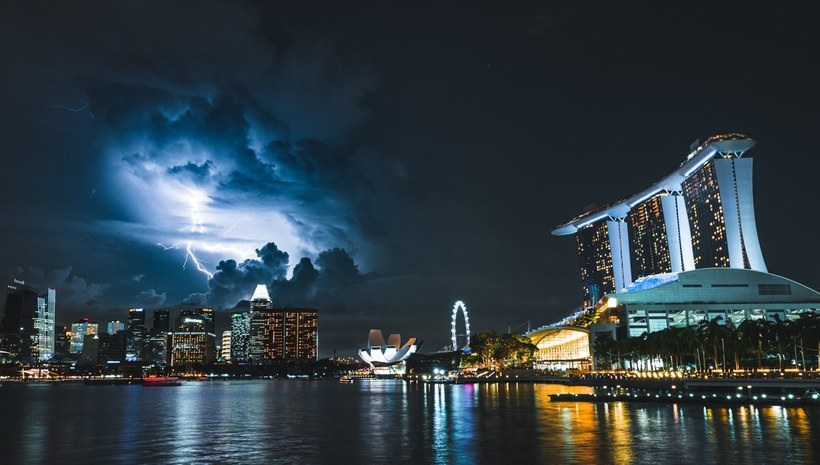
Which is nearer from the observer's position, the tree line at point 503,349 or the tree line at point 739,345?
the tree line at point 739,345

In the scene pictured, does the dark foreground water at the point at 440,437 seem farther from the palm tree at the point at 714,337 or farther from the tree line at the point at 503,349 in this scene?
the tree line at the point at 503,349

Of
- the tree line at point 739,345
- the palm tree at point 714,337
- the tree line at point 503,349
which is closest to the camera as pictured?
the tree line at point 739,345

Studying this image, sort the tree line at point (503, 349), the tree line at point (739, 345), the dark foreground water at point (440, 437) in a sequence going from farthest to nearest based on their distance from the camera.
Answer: the tree line at point (503, 349), the tree line at point (739, 345), the dark foreground water at point (440, 437)

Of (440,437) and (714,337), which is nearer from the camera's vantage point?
→ (440,437)

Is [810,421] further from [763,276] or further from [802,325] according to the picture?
[763,276]

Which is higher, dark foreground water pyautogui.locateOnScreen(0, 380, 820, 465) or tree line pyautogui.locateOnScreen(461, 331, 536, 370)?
tree line pyautogui.locateOnScreen(461, 331, 536, 370)

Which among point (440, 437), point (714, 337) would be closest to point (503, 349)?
point (714, 337)

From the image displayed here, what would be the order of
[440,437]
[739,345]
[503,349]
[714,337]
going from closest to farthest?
[440,437], [739,345], [714,337], [503,349]

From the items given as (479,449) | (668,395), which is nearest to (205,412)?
(479,449)

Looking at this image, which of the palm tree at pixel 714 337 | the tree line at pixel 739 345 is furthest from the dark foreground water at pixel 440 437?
the palm tree at pixel 714 337

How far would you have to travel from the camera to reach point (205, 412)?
269 ft

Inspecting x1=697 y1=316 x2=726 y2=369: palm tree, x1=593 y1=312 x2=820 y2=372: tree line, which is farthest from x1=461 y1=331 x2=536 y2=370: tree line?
x1=697 y1=316 x2=726 y2=369: palm tree

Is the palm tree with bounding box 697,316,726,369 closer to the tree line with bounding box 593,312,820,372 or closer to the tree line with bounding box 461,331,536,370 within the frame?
the tree line with bounding box 593,312,820,372

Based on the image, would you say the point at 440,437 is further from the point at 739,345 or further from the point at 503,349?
the point at 503,349
